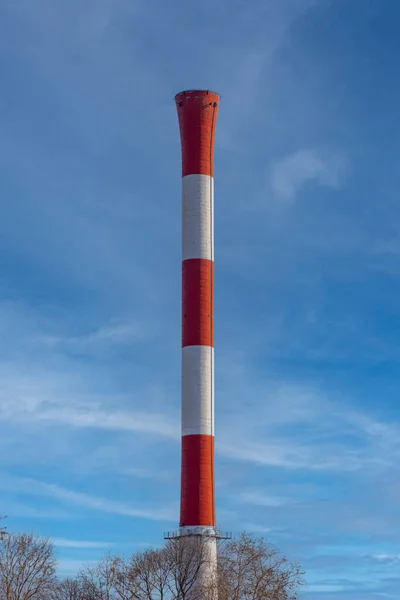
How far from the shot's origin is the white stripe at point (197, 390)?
82938 millimetres

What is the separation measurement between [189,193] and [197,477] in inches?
1038

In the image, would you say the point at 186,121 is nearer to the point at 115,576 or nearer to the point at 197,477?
the point at 197,477

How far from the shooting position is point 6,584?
83.8m

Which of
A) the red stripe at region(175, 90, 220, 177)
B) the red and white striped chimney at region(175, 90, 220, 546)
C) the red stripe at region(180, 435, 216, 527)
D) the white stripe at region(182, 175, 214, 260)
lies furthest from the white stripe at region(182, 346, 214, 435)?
the red stripe at region(175, 90, 220, 177)

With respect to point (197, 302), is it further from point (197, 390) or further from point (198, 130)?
point (198, 130)

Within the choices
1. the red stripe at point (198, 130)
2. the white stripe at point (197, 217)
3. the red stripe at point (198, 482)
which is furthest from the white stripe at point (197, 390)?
the red stripe at point (198, 130)

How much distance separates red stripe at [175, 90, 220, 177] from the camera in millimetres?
89812

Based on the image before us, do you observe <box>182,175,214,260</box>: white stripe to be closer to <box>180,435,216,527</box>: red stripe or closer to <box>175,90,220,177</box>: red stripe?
<box>175,90,220,177</box>: red stripe

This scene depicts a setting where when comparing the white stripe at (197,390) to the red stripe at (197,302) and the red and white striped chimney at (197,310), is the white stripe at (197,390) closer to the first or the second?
the red and white striped chimney at (197,310)

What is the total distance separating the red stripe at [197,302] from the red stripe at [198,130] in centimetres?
929

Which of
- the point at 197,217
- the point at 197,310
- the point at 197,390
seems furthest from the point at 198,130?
the point at 197,390

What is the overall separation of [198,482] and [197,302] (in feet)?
52.6

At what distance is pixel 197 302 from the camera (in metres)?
86.1

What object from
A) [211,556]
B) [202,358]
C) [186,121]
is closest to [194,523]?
[211,556]
